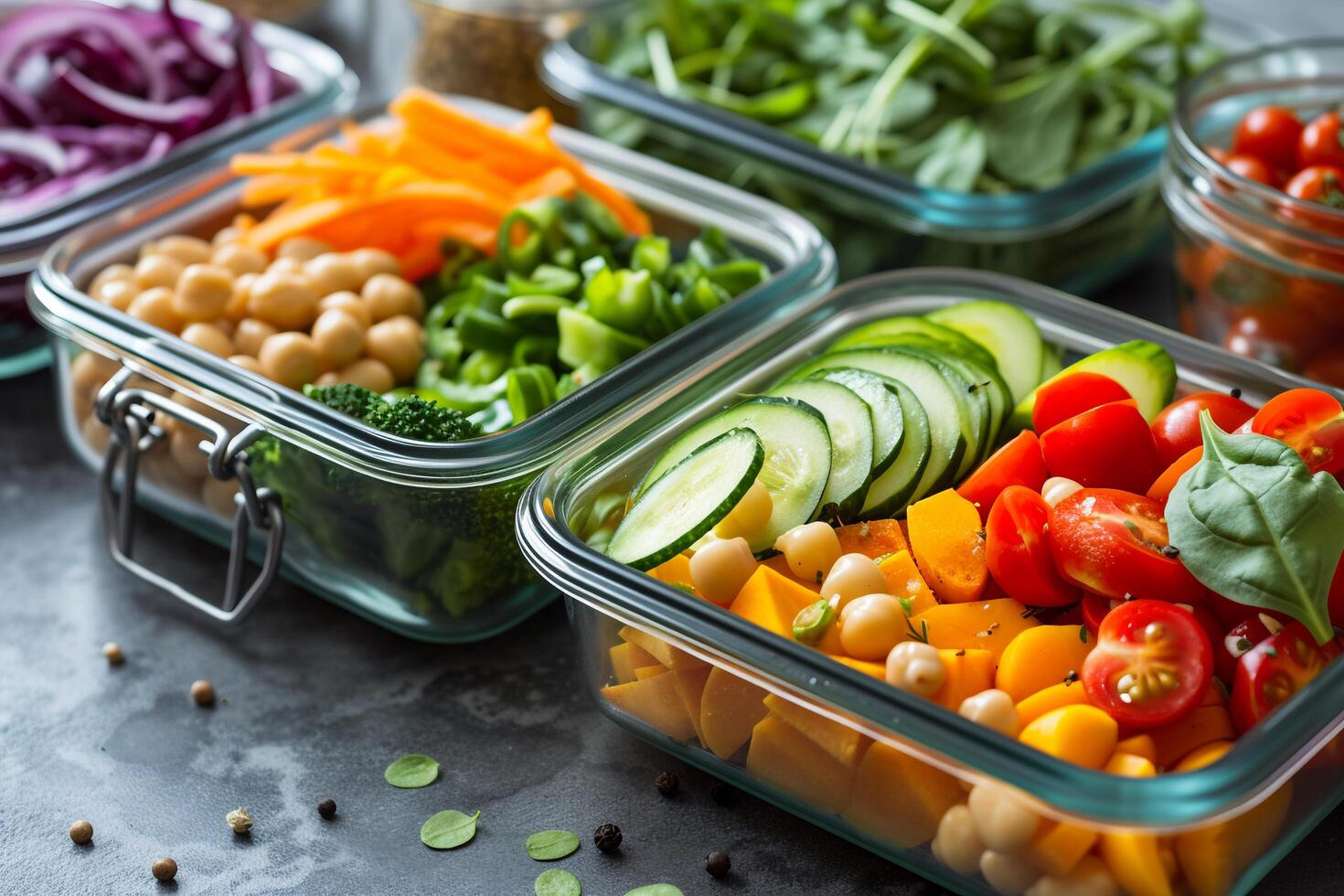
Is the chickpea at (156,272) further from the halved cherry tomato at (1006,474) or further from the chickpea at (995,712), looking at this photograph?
the chickpea at (995,712)

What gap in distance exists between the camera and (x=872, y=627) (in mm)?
1225

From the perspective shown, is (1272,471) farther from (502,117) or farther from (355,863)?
(502,117)

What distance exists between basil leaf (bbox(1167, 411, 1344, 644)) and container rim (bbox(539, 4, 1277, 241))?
78cm

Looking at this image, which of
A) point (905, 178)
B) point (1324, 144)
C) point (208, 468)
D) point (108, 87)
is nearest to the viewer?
point (208, 468)

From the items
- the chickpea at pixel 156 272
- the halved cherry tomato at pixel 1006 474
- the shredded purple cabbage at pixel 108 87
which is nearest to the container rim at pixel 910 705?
the halved cherry tomato at pixel 1006 474

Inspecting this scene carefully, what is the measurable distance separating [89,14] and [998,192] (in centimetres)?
156

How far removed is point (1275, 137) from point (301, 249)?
132cm

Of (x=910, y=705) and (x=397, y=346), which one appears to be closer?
(x=910, y=705)

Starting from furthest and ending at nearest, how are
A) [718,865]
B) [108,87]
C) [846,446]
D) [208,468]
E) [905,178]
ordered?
[108,87] → [905,178] → [208,468] → [846,446] → [718,865]

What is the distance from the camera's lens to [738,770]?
1.32 m

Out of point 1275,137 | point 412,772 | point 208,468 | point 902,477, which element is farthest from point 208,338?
point 1275,137

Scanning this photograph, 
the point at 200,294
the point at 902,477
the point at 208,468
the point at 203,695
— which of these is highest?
the point at 902,477

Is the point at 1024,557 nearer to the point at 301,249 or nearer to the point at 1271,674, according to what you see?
the point at 1271,674

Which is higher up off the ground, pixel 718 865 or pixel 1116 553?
pixel 1116 553
